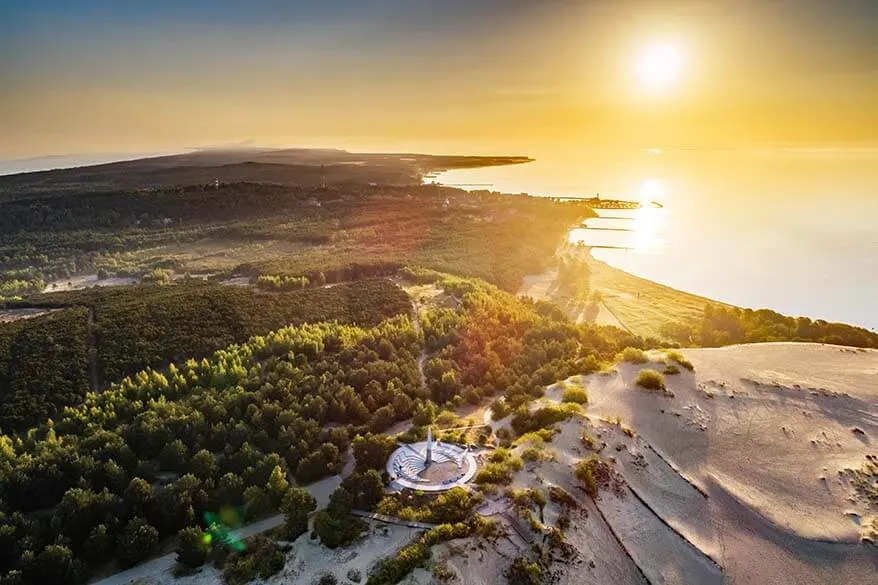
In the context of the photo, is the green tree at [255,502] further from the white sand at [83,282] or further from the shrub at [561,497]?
the white sand at [83,282]

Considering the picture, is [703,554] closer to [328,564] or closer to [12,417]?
[328,564]

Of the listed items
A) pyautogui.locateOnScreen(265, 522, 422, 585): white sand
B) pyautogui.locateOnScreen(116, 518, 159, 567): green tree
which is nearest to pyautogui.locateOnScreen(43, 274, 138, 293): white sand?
pyautogui.locateOnScreen(116, 518, 159, 567): green tree

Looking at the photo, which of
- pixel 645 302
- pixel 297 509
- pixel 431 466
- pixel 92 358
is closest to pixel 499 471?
pixel 431 466

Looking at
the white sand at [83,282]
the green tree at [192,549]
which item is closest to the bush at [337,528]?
the green tree at [192,549]

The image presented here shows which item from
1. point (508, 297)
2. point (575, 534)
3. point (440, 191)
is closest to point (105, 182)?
point (440, 191)

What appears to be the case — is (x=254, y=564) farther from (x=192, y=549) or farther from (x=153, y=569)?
(x=153, y=569)

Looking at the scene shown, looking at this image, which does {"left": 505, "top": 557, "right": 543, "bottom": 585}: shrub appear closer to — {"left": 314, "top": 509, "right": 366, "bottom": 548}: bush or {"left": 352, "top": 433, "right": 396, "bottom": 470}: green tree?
{"left": 314, "top": 509, "right": 366, "bottom": 548}: bush
